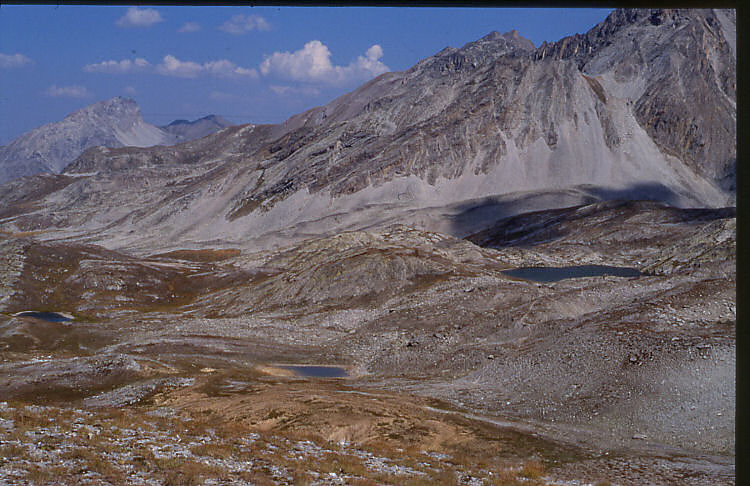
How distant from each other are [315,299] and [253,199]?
4129 inches

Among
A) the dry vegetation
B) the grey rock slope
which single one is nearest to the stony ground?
the dry vegetation

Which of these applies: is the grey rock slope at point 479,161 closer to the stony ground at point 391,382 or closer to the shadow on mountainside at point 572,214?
the shadow on mountainside at point 572,214

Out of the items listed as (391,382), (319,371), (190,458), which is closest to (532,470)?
(190,458)

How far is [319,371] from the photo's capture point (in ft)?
144

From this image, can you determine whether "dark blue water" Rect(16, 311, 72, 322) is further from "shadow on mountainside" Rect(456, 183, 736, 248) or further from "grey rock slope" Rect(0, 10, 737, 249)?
"shadow on mountainside" Rect(456, 183, 736, 248)

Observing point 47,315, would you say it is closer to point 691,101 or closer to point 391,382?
point 391,382

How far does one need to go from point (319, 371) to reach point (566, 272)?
189 ft

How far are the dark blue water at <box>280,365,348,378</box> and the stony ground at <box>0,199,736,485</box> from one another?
112 cm

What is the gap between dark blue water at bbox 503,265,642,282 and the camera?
87012 millimetres

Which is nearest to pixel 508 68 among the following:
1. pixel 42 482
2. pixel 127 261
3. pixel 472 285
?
pixel 127 261

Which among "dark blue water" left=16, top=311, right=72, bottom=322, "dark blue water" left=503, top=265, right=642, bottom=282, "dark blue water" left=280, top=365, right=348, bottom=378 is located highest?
"dark blue water" left=503, top=265, right=642, bottom=282

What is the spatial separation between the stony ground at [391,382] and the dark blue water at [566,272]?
911cm

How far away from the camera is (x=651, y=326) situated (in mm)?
34656

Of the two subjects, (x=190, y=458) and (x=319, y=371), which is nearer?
(x=190, y=458)
